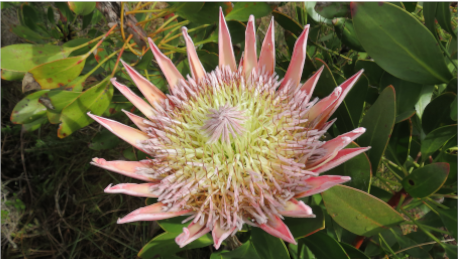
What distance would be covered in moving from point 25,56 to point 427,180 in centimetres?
160

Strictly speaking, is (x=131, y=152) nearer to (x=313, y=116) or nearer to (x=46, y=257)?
(x=313, y=116)

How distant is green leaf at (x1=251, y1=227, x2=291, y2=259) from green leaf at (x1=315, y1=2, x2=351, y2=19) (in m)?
0.93

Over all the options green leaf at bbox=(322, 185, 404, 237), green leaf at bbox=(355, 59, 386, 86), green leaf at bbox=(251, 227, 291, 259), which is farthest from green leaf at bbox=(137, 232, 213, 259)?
green leaf at bbox=(355, 59, 386, 86)

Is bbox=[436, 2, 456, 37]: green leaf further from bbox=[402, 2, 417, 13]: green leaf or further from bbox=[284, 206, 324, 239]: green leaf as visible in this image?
bbox=[284, 206, 324, 239]: green leaf

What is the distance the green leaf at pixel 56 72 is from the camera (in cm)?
110

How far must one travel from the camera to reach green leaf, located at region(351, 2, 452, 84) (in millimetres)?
979

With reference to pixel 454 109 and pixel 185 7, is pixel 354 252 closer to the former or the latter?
pixel 454 109

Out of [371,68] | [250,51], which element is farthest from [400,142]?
[250,51]

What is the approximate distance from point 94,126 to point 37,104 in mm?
1009

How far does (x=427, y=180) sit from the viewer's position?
3.18 feet

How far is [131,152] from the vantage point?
163 cm

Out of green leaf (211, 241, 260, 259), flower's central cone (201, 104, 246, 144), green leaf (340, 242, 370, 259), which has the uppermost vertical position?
flower's central cone (201, 104, 246, 144)

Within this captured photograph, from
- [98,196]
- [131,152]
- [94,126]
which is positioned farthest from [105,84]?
[98,196]

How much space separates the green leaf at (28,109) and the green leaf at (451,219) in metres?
1.66
